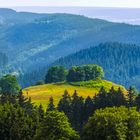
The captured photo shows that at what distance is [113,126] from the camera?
90.4 metres

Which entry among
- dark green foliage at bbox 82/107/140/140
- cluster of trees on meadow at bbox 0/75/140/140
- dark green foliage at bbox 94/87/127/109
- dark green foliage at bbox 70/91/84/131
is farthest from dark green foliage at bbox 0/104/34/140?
dark green foliage at bbox 94/87/127/109

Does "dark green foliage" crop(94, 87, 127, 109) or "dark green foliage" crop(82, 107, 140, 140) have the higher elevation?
"dark green foliage" crop(82, 107, 140, 140)

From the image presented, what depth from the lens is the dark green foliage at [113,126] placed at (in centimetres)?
8981

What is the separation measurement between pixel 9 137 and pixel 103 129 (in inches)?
859

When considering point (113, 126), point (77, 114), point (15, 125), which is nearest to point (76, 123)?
point (77, 114)

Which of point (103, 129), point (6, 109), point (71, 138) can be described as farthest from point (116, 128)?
point (6, 109)

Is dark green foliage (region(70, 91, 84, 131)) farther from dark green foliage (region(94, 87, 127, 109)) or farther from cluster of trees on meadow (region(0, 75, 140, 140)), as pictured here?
dark green foliage (region(94, 87, 127, 109))

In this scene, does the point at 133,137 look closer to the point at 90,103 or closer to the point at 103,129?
the point at 103,129

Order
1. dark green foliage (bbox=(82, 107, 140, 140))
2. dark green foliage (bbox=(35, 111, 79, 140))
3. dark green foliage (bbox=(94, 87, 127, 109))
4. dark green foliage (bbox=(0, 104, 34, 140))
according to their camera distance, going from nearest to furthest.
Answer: dark green foliage (bbox=(82, 107, 140, 140))
dark green foliage (bbox=(35, 111, 79, 140))
dark green foliage (bbox=(0, 104, 34, 140))
dark green foliage (bbox=(94, 87, 127, 109))

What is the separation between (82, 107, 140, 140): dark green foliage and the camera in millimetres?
89812

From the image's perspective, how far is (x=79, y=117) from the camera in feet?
438

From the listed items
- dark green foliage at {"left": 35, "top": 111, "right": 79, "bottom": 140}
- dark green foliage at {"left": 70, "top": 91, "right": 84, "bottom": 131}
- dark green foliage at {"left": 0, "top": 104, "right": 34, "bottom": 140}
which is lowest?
dark green foliage at {"left": 70, "top": 91, "right": 84, "bottom": 131}

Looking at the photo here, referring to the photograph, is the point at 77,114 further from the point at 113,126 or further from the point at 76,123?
the point at 113,126

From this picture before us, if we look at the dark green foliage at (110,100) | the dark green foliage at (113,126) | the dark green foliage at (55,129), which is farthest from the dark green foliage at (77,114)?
the dark green foliage at (55,129)
